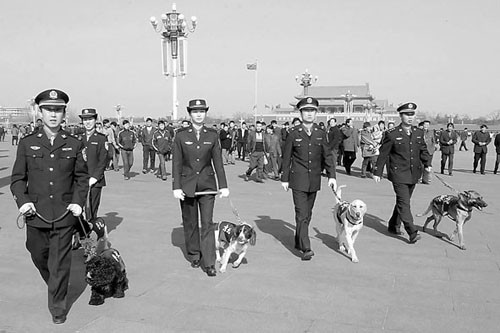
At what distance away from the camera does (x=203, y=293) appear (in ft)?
15.2

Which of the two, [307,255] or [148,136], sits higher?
[148,136]

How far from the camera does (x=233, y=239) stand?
5219mm

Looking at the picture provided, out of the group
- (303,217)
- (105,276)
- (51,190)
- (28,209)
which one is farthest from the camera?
(303,217)

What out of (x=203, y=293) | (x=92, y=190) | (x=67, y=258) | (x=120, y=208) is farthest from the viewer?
(x=120, y=208)

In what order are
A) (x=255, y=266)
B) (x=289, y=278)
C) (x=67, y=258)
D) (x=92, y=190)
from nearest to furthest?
(x=67, y=258) → (x=289, y=278) → (x=255, y=266) → (x=92, y=190)

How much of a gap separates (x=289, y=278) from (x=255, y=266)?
0.58 m

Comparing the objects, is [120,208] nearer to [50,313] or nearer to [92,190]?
[92,190]

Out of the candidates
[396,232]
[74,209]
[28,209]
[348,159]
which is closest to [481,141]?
[348,159]

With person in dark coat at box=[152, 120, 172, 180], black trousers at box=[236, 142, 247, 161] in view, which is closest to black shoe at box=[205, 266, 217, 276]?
person in dark coat at box=[152, 120, 172, 180]

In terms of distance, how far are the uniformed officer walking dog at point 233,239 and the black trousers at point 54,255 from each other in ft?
5.99

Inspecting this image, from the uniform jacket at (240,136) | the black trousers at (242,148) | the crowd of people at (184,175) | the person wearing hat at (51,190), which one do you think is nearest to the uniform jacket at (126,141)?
the crowd of people at (184,175)

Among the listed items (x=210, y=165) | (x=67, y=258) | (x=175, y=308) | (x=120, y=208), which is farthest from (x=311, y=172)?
(x=120, y=208)

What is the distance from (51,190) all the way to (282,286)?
2.47 meters

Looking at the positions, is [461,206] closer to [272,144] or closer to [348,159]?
[272,144]
